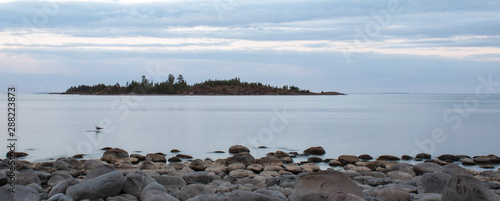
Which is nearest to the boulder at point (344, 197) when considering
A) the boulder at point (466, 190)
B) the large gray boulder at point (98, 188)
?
the boulder at point (466, 190)

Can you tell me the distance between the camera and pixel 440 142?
27.9 metres

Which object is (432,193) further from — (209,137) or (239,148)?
(209,137)

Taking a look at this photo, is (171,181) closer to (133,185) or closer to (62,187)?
(133,185)

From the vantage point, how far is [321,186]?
7.99m

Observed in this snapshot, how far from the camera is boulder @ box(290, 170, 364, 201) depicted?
7.92 m

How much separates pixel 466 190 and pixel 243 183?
5.00 m

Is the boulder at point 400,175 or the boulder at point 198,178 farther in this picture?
the boulder at point 400,175

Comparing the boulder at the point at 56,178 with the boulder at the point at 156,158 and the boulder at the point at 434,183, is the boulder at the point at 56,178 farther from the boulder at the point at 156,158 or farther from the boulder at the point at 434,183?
the boulder at the point at 434,183

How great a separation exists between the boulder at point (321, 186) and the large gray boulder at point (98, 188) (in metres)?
3.05

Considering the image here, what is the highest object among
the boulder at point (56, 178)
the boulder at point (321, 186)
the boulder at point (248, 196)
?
the boulder at point (321, 186)

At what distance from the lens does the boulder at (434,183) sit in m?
9.23

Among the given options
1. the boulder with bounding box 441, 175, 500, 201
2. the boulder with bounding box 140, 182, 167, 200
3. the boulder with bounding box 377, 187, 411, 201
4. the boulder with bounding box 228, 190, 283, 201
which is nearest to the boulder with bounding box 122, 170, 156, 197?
the boulder with bounding box 140, 182, 167, 200

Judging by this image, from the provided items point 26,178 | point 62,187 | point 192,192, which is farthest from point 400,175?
point 26,178

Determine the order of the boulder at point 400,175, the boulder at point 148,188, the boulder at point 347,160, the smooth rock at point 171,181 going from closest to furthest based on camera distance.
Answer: the boulder at point 148,188 < the smooth rock at point 171,181 < the boulder at point 400,175 < the boulder at point 347,160
